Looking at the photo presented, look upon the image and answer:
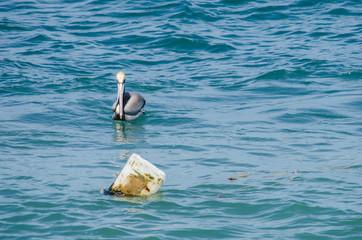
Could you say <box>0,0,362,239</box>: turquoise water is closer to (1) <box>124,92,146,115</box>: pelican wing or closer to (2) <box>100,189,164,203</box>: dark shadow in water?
(2) <box>100,189,164,203</box>: dark shadow in water

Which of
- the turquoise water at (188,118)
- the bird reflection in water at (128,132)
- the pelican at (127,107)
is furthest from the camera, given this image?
the pelican at (127,107)

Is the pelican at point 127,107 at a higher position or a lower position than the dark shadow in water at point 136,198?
higher

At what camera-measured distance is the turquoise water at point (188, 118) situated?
7.31 meters

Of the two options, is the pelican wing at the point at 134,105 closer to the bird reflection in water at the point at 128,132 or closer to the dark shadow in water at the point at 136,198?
the bird reflection in water at the point at 128,132

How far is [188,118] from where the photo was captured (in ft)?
41.8

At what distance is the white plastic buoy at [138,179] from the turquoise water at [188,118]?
16 cm

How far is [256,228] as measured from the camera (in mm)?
6977

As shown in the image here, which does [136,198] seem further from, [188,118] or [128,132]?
[188,118]

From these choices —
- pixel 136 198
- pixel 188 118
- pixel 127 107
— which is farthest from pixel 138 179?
pixel 127 107

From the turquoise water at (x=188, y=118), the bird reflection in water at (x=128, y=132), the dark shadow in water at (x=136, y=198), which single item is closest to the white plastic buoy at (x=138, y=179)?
the dark shadow in water at (x=136, y=198)

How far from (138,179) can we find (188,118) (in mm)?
5042

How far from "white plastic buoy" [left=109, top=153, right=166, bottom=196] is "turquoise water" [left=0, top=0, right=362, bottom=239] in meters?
0.16

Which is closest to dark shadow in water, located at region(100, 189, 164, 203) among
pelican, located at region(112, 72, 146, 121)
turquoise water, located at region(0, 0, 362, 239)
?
turquoise water, located at region(0, 0, 362, 239)

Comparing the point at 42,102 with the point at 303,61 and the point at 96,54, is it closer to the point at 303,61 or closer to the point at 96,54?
the point at 96,54
